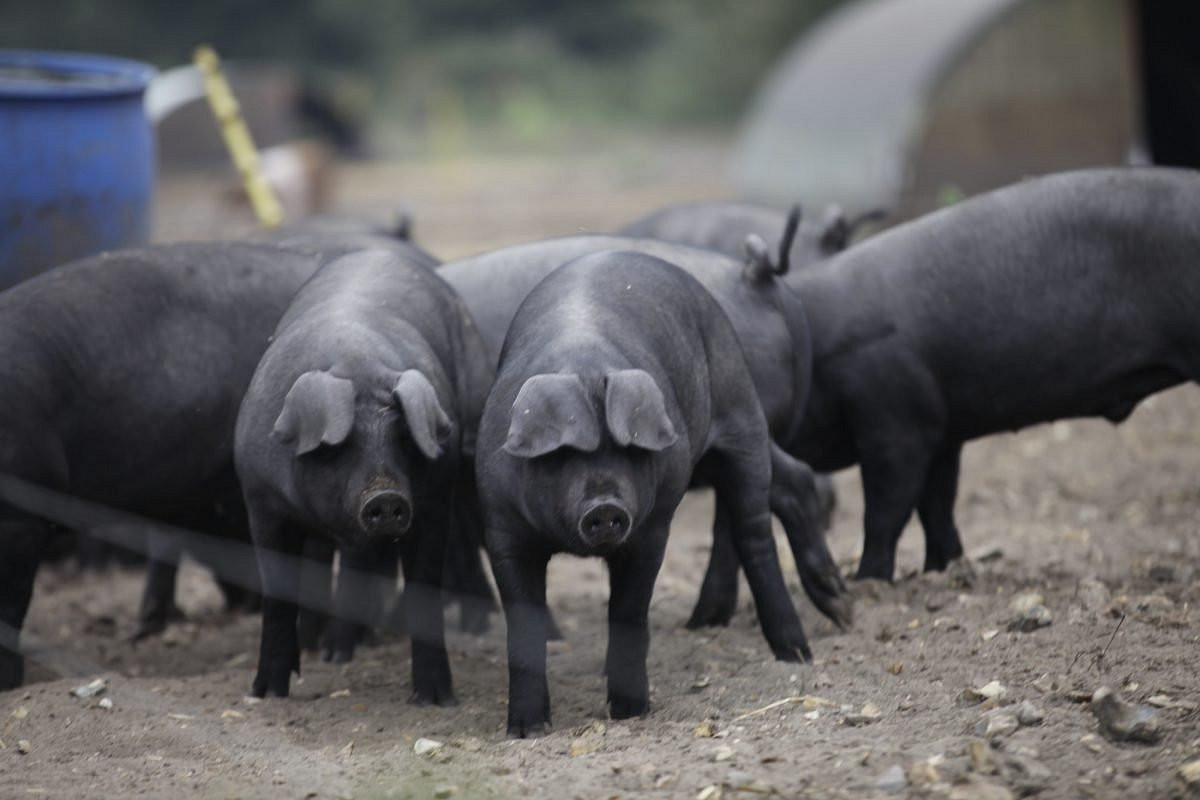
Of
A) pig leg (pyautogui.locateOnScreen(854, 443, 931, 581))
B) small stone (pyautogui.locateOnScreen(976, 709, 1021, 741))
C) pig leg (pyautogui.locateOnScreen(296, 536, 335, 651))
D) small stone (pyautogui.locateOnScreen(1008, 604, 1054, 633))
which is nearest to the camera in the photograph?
small stone (pyautogui.locateOnScreen(976, 709, 1021, 741))

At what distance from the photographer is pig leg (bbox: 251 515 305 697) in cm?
570

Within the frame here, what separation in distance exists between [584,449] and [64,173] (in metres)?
4.29

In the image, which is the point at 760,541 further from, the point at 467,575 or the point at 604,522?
the point at 467,575

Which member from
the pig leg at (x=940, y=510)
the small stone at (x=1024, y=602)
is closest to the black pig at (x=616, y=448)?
the small stone at (x=1024, y=602)

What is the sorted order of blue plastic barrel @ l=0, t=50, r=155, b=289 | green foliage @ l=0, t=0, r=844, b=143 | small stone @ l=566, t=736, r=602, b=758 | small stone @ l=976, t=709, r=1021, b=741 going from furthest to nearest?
green foliage @ l=0, t=0, r=844, b=143, blue plastic barrel @ l=0, t=50, r=155, b=289, small stone @ l=566, t=736, r=602, b=758, small stone @ l=976, t=709, r=1021, b=741

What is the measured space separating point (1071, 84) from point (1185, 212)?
25.9 feet

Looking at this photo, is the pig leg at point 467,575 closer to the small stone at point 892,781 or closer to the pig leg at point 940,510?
the pig leg at point 940,510

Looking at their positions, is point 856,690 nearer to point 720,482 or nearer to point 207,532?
point 720,482

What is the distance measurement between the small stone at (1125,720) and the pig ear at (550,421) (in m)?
1.54

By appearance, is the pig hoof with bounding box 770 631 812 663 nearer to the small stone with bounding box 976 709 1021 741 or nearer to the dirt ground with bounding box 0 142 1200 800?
the dirt ground with bounding box 0 142 1200 800

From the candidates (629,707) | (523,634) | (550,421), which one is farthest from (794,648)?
(550,421)

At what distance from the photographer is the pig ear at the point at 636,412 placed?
4.91 metres

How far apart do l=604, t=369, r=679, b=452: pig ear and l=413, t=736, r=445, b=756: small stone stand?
→ 41.2 inches

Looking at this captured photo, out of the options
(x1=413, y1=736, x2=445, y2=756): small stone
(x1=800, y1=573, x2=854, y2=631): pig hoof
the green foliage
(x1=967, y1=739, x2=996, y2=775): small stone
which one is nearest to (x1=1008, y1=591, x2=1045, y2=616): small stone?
(x1=800, y1=573, x2=854, y2=631): pig hoof
